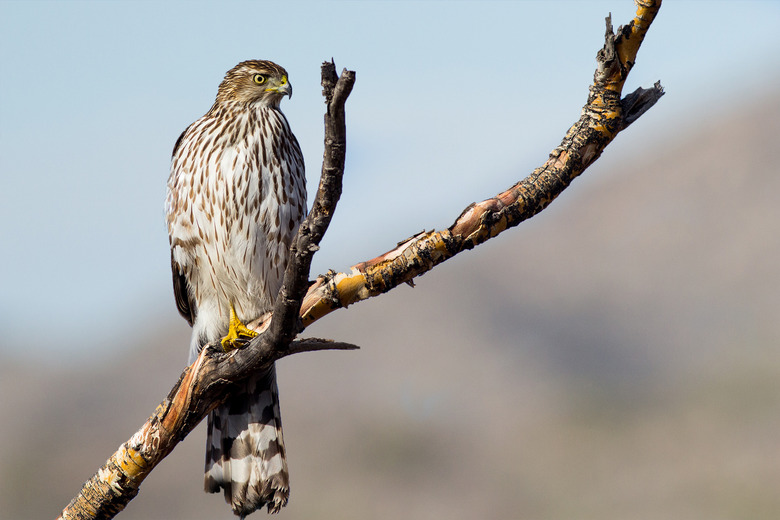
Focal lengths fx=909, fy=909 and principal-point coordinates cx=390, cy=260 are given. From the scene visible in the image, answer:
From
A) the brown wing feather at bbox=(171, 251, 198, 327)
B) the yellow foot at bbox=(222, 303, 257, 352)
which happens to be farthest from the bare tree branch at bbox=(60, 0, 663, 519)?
the brown wing feather at bbox=(171, 251, 198, 327)

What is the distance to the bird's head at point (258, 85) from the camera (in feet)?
19.2

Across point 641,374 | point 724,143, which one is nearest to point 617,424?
point 641,374

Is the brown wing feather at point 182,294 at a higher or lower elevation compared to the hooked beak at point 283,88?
lower

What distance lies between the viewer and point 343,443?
31.8 m

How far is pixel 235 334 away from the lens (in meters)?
5.52

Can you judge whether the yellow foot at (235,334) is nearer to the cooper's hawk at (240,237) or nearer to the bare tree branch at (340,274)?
the cooper's hawk at (240,237)

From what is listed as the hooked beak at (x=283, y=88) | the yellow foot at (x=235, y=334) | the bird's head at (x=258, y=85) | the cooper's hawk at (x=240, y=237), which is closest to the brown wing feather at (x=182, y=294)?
the cooper's hawk at (x=240, y=237)

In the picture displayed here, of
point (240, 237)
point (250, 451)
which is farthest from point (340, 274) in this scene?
point (250, 451)

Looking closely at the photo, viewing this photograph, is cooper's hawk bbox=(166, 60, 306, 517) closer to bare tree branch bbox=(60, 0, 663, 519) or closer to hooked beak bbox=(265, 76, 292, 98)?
hooked beak bbox=(265, 76, 292, 98)

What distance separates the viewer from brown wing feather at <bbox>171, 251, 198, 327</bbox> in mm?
5875

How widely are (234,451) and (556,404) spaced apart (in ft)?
115

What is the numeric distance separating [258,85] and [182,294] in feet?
4.76

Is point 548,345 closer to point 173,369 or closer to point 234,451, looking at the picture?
point 173,369

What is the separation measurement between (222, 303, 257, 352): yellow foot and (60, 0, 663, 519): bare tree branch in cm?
68
